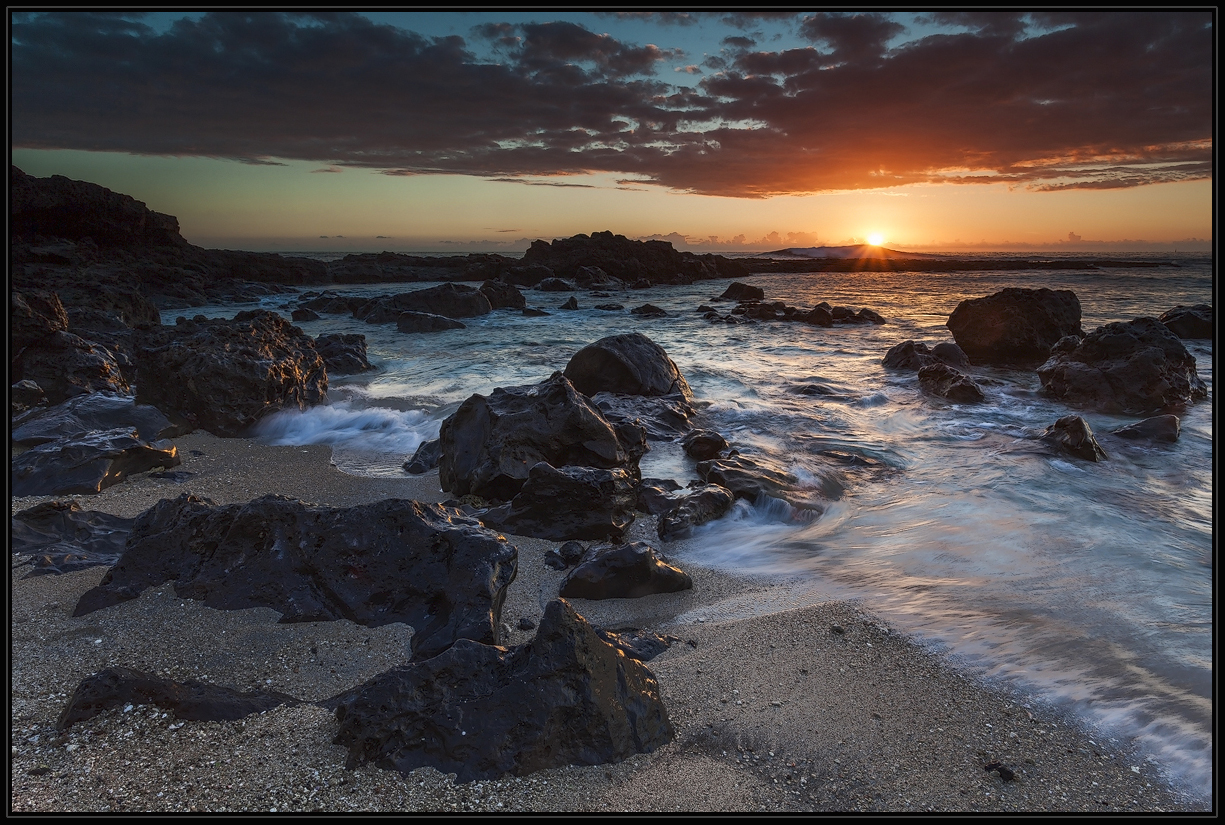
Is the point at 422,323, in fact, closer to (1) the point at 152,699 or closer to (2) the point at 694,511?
(2) the point at 694,511

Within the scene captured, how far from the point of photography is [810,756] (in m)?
2.36

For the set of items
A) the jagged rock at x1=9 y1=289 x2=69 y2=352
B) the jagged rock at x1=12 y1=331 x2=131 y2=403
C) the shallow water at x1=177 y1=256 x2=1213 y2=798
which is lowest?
the shallow water at x1=177 y1=256 x2=1213 y2=798

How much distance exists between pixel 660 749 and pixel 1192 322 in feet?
58.8

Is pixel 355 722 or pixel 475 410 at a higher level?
pixel 475 410

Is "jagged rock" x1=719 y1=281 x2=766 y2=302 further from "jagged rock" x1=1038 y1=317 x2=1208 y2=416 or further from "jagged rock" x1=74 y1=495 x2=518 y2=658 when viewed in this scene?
"jagged rock" x1=74 y1=495 x2=518 y2=658

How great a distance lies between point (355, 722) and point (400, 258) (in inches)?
2089

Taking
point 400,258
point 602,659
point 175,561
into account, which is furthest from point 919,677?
point 400,258

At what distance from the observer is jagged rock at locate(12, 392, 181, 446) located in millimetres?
5773

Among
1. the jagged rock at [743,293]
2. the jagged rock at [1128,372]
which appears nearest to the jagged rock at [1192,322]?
the jagged rock at [1128,372]

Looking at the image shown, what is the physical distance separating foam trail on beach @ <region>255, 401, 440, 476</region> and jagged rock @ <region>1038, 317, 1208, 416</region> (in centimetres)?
931

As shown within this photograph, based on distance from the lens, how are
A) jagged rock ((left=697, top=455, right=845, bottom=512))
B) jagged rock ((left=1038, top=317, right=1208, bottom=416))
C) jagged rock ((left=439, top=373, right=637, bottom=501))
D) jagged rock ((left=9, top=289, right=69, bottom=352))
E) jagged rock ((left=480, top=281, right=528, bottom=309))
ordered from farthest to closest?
jagged rock ((left=480, top=281, right=528, bottom=309)) → jagged rock ((left=1038, top=317, right=1208, bottom=416)) → jagged rock ((left=9, top=289, right=69, bottom=352)) → jagged rock ((left=697, top=455, right=845, bottom=512)) → jagged rock ((left=439, top=373, right=637, bottom=501))

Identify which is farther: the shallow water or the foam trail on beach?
the foam trail on beach

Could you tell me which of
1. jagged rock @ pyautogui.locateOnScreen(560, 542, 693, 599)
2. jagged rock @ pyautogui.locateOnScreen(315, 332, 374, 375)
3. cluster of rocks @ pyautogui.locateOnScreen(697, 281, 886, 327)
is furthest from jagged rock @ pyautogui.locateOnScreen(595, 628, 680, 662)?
cluster of rocks @ pyautogui.locateOnScreen(697, 281, 886, 327)

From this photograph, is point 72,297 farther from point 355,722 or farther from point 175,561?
point 355,722
